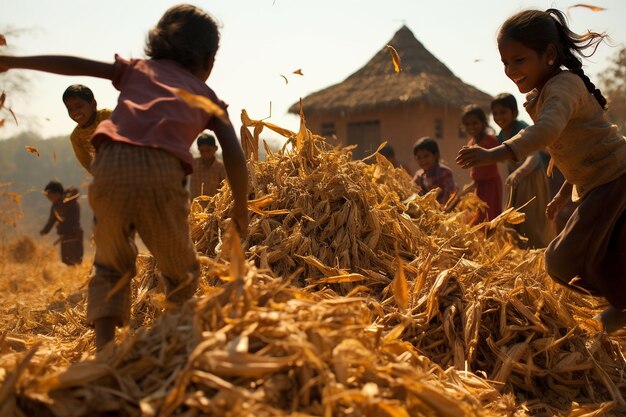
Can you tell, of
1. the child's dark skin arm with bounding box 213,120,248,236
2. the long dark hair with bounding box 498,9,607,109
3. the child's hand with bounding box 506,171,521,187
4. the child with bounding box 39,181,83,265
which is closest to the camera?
the child's dark skin arm with bounding box 213,120,248,236

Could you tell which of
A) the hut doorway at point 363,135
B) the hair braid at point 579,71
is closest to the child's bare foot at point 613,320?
the hair braid at point 579,71

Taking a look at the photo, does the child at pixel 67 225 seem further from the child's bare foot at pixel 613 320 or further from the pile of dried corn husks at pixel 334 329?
the child's bare foot at pixel 613 320

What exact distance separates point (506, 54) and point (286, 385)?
73.6 inches

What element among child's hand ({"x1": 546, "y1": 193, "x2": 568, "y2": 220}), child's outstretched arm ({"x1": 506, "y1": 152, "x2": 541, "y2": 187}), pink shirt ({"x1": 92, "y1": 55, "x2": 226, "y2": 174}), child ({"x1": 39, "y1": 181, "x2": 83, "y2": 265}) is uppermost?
pink shirt ({"x1": 92, "y1": 55, "x2": 226, "y2": 174})

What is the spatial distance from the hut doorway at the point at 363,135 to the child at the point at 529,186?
917 centimetres

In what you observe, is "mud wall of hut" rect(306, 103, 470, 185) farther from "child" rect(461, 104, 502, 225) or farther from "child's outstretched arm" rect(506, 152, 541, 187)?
"child's outstretched arm" rect(506, 152, 541, 187)

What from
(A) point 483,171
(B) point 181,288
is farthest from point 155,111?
(A) point 483,171

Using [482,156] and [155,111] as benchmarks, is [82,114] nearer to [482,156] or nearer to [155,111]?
[155,111]

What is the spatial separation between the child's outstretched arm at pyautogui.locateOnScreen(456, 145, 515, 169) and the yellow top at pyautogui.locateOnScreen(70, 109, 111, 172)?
9.18 feet

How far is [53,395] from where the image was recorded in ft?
5.05

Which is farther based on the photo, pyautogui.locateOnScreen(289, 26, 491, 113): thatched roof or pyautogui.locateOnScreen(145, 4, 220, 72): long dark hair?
pyautogui.locateOnScreen(289, 26, 491, 113): thatched roof

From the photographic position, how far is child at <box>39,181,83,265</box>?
7930 mm

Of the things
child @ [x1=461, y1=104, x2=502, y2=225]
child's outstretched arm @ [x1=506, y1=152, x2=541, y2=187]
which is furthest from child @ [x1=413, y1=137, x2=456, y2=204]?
child's outstretched arm @ [x1=506, y1=152, x2=541, y2=187]

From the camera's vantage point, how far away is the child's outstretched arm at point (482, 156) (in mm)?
2168
